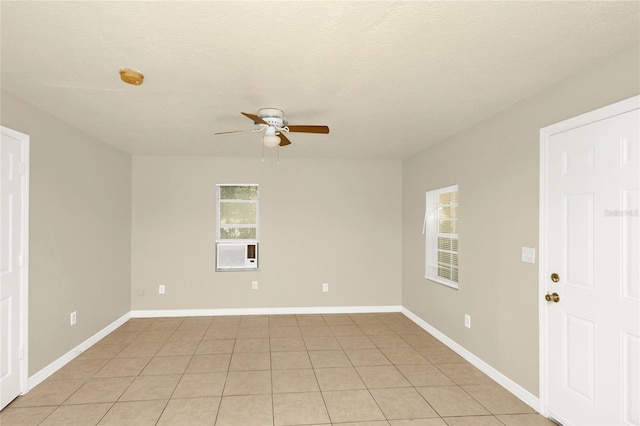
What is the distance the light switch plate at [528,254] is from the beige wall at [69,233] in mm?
4137

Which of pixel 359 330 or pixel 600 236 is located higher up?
pixel 600 236

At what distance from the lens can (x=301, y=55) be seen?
2.07m

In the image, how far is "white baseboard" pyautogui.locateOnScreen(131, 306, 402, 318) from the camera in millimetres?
5145

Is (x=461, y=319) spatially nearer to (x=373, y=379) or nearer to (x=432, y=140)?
(x=373, y=379)

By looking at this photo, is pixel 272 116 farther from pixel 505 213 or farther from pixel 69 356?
pixel 69 356

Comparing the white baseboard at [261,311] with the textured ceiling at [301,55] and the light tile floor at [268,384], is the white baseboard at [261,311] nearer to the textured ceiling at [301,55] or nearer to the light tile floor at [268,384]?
the light tile floor at [268,384]

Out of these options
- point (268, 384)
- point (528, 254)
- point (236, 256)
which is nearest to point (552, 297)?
point (528, 254)

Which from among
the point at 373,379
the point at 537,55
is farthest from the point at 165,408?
the point at 537,55

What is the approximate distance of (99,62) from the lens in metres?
2.16

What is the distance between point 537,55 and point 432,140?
7.05 ft

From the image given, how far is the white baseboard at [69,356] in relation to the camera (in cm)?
300

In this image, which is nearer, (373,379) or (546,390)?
(546,390)

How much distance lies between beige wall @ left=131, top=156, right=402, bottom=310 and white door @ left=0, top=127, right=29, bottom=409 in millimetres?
2321

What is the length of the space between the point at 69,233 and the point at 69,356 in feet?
4.12
